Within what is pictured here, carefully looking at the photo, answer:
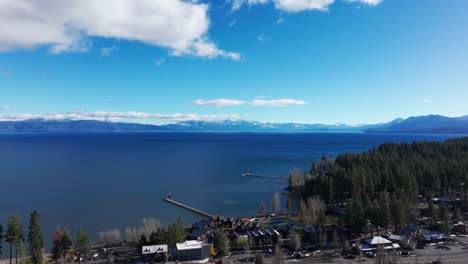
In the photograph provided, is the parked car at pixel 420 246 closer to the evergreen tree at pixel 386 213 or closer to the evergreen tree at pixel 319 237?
the evergreen tree at pixel 386 213

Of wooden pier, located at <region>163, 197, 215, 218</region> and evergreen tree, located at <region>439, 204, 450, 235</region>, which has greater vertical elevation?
evergreen tree, located at <region>439, 204, 450, 235</region>

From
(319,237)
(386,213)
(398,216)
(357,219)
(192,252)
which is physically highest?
(386,213)

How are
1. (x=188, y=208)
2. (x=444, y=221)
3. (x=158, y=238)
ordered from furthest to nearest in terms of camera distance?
(x=188, y=208)
(x=444, y=221)
(x=158, y=238)

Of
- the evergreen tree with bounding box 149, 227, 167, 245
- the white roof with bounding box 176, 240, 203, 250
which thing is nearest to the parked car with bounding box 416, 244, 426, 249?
the white roof with bounding box 176, 240, 203, 250

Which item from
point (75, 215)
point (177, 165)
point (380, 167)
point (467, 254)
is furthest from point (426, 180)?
point (177, 165)

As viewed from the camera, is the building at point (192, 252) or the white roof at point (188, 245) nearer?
the building at point (192, 252)

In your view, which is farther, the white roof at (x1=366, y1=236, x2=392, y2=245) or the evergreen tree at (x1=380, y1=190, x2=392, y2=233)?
the evergreen tree at (x1=380, y1=190, x2=392, y2=233)

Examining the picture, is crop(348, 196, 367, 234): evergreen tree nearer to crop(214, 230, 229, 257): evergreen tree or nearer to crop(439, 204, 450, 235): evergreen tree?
crop(439, 204, 450, 235): evergreen tree

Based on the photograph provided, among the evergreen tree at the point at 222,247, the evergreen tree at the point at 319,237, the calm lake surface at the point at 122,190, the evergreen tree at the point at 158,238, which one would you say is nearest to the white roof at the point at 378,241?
the evergreen tree at the point at 319,237

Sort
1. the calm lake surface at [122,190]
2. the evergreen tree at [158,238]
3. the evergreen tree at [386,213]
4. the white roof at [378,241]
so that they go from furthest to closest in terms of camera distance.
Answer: the calm lake surface at [122,190]
the evergreen tree at [386,213]
the evergreen tree at [158,238]
the white roof at [378,241]

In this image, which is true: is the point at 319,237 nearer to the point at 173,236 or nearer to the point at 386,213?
the point at 386,213

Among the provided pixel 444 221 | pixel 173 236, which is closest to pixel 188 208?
pixel 173 236
